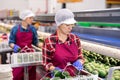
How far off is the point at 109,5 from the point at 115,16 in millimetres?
8459

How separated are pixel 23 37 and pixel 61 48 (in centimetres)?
177

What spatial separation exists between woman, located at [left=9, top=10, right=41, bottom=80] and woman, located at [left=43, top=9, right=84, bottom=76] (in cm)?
152

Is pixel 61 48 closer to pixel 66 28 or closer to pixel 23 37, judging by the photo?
pixel 66 28

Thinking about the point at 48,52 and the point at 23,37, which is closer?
the point at 48,52

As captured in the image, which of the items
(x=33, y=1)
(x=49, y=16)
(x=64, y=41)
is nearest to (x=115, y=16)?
(x=64, y=41)

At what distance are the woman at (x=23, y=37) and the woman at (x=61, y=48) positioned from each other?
59.8 inches

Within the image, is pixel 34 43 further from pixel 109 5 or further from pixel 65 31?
pixel 109 5

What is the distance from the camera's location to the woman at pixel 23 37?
13.4 ft

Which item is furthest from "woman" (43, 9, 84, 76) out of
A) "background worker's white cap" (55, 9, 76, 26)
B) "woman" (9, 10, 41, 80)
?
"woman" (9, 10, 41, 80)

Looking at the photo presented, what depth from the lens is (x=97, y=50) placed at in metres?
2.85

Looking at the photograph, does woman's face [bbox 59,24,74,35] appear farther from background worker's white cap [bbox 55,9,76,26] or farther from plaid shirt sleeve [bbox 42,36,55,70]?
plaid shirt sleeve [bbox 42,36,55,70]

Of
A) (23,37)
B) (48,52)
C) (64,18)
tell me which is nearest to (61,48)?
(48,52)

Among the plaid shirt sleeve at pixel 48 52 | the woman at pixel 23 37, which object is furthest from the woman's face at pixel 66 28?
the woman at pixel 23 37

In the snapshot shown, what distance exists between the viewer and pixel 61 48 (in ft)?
8.43
